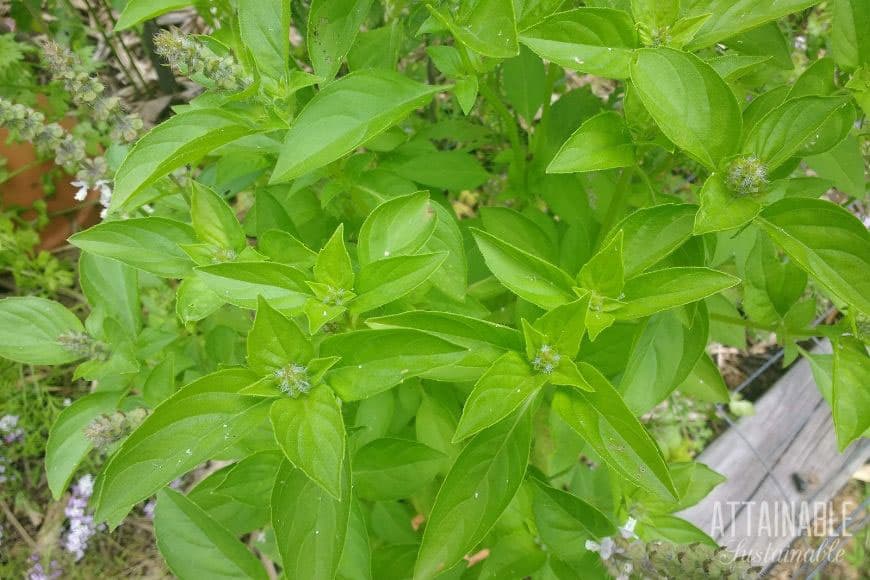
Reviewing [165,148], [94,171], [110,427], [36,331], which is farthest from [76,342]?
[165,148]

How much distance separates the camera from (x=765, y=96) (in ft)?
4.39

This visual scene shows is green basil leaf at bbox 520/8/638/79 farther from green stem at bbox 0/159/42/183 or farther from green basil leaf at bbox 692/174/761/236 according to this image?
green stem at bbox 0/159/42/183

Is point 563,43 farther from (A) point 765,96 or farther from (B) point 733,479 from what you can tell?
(B) point 733,479

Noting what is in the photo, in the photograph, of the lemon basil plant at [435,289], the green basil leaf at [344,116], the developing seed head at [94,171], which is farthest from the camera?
the developing seed head at [94,171]

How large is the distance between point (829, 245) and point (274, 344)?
1.04 m

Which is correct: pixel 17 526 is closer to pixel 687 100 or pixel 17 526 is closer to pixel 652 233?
pixel 652 233

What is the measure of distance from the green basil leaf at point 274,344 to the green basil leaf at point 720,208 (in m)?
0.73

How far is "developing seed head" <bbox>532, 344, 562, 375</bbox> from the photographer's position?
1182 mm

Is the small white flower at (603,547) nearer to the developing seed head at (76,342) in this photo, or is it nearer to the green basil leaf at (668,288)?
the green basil leaf at (668,288)

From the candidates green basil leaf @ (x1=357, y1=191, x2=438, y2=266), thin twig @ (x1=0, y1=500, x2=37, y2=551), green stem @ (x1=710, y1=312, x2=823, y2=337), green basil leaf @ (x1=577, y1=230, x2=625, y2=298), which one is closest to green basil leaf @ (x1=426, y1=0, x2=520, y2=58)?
green basil leaf @ (x1=357, y1=191, x2=438, y2=266)

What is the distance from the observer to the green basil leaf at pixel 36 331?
1.52 metres

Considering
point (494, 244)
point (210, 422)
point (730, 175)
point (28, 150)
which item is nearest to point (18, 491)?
point (28, 150)

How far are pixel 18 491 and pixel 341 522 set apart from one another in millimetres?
2558

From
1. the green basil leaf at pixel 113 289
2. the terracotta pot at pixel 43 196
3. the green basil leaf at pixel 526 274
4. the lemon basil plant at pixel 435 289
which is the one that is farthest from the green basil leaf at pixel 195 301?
the terracotta pot at pixel 43 196
